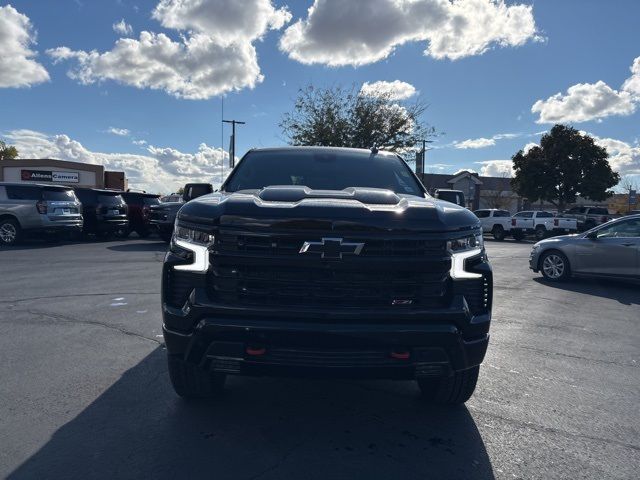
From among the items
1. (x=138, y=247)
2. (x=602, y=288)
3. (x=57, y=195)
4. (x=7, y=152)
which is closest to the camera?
(x=602, y=288)

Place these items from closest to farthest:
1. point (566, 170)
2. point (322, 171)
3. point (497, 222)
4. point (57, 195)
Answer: point (322, 171) < point (57, 195) < point (497, 222) < point (566, 170)

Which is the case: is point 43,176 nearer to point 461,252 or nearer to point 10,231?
point 10,231

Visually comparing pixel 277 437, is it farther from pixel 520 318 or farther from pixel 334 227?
pixel 520 318

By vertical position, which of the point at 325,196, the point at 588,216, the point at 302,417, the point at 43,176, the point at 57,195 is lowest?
the point at 302,417

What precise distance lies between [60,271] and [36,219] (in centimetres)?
616

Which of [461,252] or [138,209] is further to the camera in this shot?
[138,209]

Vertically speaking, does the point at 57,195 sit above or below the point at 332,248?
above

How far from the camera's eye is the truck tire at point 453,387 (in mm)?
3410

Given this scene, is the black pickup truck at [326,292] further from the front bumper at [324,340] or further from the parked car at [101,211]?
the parked car at [101,211]

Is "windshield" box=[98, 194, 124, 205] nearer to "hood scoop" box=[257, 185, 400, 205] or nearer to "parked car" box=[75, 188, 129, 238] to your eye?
"parked car" box=[75, 188, 129, 238]

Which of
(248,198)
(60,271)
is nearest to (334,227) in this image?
(248,198)

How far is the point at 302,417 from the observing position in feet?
11.2

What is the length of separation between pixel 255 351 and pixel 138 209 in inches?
712

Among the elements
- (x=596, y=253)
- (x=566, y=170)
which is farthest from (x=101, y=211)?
(x=566, y=170)
